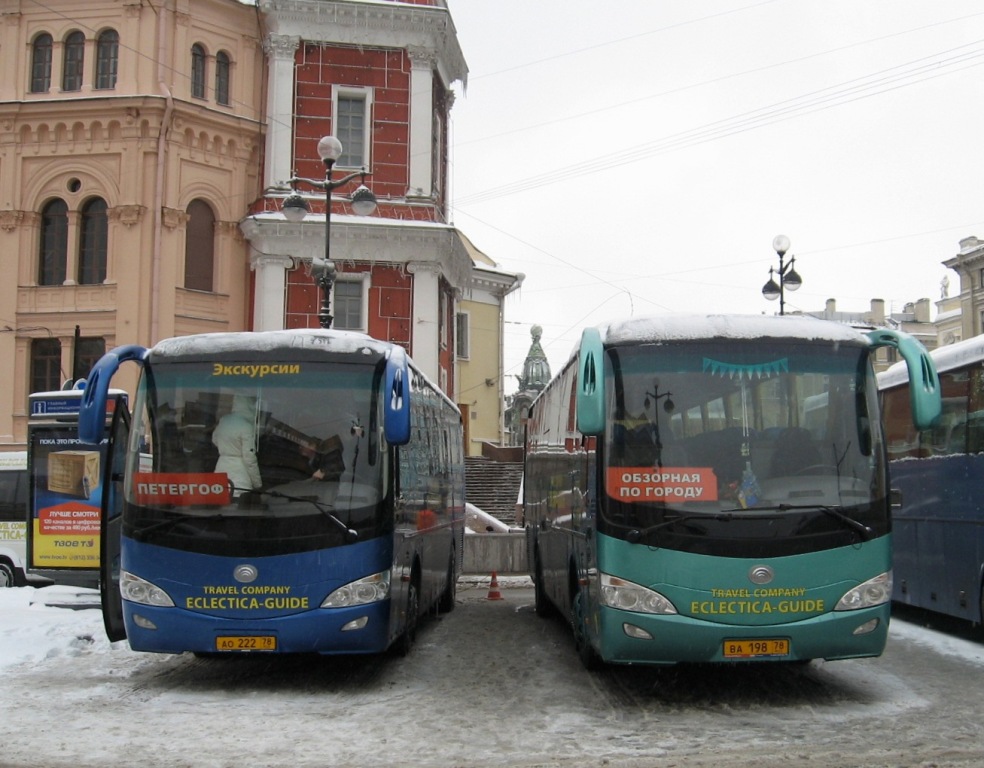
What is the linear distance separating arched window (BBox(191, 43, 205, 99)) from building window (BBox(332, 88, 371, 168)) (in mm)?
3833

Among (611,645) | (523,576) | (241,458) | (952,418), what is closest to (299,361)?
(241,458)

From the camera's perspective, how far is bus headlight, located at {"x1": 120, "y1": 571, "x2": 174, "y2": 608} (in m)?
9.19

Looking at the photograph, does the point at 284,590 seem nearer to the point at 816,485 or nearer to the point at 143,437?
the point at 143,437

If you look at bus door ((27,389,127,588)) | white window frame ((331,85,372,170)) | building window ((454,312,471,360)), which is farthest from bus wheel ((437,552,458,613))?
building window ((454,312,471,360))

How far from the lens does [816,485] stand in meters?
8.49

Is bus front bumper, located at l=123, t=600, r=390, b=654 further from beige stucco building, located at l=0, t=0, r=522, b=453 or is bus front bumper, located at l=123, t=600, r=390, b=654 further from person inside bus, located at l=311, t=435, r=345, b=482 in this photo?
beige stucco building, located at l=0, t=0, r=522, b=453

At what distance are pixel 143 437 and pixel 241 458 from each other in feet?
3.04

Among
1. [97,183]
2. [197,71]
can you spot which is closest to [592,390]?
[97,183]

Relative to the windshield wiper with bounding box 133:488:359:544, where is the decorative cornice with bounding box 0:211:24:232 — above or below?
above

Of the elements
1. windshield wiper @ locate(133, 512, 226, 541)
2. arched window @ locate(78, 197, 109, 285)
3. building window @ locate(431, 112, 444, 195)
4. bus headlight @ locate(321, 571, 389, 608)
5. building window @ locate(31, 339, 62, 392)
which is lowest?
bus headlight @ locate(321, 571, 389, 608)

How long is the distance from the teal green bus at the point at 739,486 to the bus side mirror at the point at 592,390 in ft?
0.04

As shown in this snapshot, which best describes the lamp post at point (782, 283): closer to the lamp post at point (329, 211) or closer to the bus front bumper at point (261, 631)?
the lamp post at point (329, 211)

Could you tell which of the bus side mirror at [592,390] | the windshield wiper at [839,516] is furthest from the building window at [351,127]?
the windshield wiper at [839,516]

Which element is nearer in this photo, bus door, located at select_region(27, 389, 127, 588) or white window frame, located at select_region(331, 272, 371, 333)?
bus door, located at select_region(27, 389, 127, 588)
